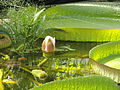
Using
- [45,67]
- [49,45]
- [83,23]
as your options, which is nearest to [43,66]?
[45,67]

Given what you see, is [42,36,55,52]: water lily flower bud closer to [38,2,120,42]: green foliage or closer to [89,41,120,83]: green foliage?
[38,2,120,42]: green foliage

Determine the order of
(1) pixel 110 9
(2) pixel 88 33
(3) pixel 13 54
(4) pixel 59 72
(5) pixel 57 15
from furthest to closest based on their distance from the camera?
(1) pixel 110 9, (5) pixel 57 15, (2) pixel 88 33, (3) pixel 13 54, (4) pixel 59 72

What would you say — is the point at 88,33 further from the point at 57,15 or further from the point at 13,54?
the point at 13,54

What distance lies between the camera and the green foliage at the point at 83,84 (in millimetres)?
1137

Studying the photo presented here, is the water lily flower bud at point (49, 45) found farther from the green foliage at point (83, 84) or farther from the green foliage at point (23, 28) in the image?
the green foliage at point (83, 84)

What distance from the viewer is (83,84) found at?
3.88 ft

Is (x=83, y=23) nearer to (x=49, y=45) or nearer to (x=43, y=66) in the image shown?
(x=49, y=45)

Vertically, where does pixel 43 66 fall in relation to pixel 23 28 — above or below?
below

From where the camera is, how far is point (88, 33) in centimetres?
252

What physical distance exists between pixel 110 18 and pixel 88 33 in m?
0.58

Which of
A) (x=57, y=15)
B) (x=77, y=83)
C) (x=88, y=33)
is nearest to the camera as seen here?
(x=77, y=83)

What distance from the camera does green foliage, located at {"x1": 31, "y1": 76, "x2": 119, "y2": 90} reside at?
114cm

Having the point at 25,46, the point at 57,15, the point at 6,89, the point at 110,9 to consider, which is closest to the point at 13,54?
the point at 25,46

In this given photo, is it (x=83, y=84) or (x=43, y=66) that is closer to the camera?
(x=83, y=84)
